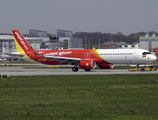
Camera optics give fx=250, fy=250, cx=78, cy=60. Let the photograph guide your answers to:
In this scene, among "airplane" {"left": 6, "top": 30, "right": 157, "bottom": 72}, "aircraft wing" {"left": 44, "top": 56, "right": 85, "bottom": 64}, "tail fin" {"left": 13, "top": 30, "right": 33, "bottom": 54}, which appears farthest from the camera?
"tail fin" {"left": 13, "top": 30, "right": 33, "bottom": 54}

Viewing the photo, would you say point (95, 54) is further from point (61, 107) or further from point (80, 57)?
point (61, 107)

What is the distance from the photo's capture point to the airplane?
4678cm

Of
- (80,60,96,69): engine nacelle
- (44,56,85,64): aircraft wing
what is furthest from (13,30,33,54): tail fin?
(80,60,96,69): engine nacelle

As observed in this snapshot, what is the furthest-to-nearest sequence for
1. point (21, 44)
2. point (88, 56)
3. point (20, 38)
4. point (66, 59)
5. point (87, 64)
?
point (20, 38) → point (21, 44) → point (88, 56) → point (66, 59) → point (87, 64)

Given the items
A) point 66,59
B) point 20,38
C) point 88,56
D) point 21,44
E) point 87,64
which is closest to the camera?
point 87,64

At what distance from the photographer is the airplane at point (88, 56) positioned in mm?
46781

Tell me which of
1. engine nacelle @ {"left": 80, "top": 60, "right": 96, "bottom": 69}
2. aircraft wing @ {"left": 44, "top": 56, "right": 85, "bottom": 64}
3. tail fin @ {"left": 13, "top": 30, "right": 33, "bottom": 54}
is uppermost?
tail fin @ {"left": 13, "top": 30, "right": 33, "bottom": 54}

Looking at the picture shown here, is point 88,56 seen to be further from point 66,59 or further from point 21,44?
point 21,44

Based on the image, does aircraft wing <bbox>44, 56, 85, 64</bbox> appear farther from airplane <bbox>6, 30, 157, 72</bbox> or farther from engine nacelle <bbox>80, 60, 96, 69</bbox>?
engine nacelle <bbox>80, 60, 96, 69</bbox>

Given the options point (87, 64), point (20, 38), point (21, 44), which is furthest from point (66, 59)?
point (20, 38)

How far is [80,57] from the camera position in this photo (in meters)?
Answer: 50.6

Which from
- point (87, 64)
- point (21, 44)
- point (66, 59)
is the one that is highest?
point (21, 44)

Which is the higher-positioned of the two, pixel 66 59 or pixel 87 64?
pixel 66 59

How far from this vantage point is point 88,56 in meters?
49.8
